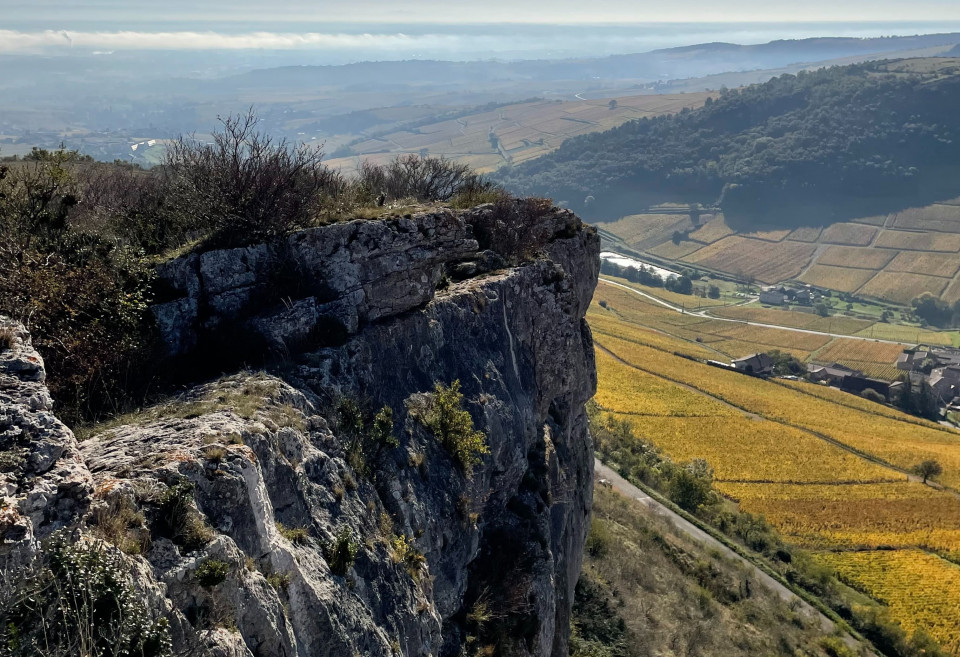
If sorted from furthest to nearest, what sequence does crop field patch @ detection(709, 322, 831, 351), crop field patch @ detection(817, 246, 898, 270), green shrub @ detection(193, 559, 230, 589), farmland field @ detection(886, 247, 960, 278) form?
1. crop field patch @ detection(817, 246, 898, 270)
2. farmland field @ detection(886, 247, 960, 278)
3. crop field patch @ detection(709, 322, 831, 351)
4. green shrub @ detection(193, 559, 230, 589)

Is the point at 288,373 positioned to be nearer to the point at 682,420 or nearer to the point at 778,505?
the point at 778,505

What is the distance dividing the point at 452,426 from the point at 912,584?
50.8 meters

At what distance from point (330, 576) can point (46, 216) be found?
12627 millimetres

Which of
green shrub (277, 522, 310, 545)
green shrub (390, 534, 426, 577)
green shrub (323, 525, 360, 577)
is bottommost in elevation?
green shrub (390, 534, 426, 577)

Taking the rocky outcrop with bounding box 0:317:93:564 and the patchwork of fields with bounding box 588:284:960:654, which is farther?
the patchwork of fields with bounding box 588:284:960:654

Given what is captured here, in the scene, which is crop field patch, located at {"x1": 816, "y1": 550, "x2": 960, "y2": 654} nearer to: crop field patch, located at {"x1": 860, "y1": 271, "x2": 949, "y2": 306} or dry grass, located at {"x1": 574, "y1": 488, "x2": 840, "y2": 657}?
dry grass, located at {"x1": 574, "y1": 488, "x2": 840, "y2": 657}

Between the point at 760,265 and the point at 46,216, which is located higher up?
the point at 46,216

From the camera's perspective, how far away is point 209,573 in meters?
9.46

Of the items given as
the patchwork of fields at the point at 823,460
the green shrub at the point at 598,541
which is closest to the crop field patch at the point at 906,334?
the patchwork of fields at the point at 823,460

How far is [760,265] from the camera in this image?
19588cm

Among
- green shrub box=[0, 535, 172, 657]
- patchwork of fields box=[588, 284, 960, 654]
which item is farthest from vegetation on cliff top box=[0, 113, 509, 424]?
patchwork of fields box=[588, 284, 960, 654]

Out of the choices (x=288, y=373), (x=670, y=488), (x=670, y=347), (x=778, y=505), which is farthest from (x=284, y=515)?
(x=670, y=347)

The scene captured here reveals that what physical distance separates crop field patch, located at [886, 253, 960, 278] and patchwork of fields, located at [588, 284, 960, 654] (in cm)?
10379

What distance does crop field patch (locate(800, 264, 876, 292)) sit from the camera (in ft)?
577
